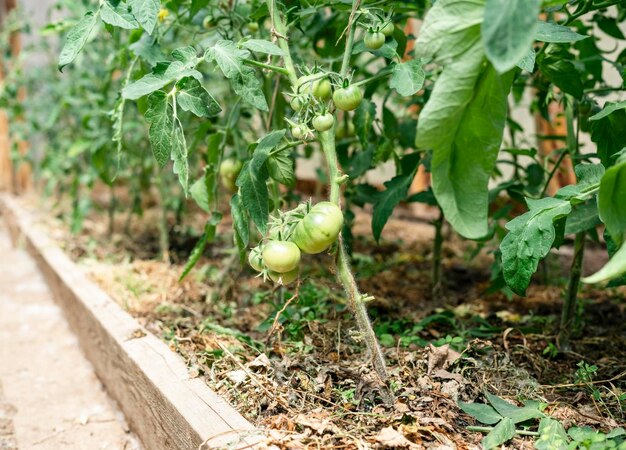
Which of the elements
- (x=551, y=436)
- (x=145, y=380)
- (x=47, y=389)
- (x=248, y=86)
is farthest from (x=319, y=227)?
(x=47, y=389)

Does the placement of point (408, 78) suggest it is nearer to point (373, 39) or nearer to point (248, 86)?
point (373, 39)

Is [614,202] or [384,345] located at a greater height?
[614,202]

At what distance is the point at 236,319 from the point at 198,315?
0.39 feet

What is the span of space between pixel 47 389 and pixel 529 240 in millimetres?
1519

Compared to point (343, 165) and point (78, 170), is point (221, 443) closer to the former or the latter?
point (343, 165)

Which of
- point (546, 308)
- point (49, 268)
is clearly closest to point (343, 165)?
point (546, 308)

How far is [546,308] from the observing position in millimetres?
1773

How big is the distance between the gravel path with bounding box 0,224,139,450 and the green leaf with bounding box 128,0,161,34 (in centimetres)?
101

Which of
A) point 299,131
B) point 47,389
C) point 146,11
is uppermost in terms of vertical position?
point 146,11

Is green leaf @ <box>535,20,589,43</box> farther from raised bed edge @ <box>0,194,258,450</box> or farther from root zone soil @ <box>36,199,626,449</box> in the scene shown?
raised bed edge @ <box>0,194,258,450</box>

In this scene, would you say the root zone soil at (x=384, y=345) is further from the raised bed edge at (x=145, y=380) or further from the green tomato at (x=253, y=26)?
the green tomato at (x=253, y=26)

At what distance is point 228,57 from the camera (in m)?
1.04

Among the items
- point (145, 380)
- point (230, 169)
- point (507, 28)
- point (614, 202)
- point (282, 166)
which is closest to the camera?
point (507, 28)

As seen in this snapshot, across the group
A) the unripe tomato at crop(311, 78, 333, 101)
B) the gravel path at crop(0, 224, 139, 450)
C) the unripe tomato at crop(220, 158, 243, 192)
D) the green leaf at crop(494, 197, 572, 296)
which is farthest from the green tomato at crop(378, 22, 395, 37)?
the gravel path at crop(0, 224, 139, 450)
